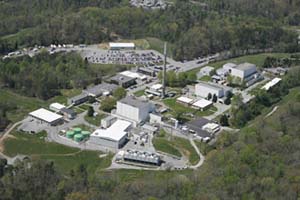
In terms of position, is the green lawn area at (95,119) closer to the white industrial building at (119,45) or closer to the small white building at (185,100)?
the small white building at (185,100)

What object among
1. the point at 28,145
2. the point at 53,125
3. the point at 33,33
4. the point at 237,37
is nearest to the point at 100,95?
the point at 53,125

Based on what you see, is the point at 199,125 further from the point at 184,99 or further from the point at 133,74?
the point at 133,74

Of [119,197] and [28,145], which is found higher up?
[119,197]

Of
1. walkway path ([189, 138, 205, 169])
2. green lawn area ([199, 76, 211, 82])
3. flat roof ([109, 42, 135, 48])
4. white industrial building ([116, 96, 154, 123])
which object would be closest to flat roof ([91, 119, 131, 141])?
white industrial building ([116, 96, 154, 123])

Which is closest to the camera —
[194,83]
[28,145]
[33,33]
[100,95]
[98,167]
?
[98,167]

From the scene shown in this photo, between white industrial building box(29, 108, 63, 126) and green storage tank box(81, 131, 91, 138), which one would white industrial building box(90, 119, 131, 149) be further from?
white industrial building box(29, 108, 63, 126)

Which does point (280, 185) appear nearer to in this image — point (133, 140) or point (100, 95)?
point (133, 140)

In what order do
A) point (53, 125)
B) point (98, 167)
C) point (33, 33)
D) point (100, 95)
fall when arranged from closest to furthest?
1. point (98, 167)
2. point (53, 125)
3. point (100, 95)
4. point (33, 33)
